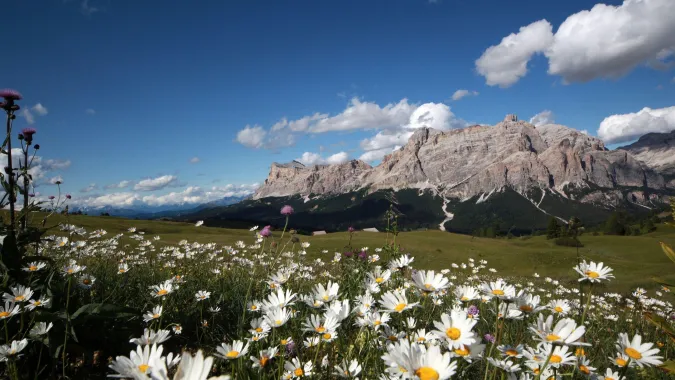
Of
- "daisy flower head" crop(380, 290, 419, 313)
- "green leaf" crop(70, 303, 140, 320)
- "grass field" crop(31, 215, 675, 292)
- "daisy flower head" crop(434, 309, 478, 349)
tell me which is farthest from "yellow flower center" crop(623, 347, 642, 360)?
"grass field" crop(31, 215, 675, 292)

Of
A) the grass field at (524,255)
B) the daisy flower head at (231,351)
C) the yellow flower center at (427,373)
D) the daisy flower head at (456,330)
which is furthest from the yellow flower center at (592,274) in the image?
the grass field at (524,255)

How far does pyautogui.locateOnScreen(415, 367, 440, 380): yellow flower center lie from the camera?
4.47ft

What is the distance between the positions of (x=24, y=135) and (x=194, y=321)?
3.30 m

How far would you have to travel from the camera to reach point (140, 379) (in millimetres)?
979

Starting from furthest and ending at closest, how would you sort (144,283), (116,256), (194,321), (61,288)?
1. (116,256)
2. (144,283)
3. (194,321)
4. (61,288)

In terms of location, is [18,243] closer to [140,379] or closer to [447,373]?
[140,379]

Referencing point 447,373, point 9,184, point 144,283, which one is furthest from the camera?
point 144,283

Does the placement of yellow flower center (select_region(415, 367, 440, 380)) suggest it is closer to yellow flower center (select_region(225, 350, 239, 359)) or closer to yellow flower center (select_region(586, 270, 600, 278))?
yellow flower center (select_region(225, 350, 239, 359))

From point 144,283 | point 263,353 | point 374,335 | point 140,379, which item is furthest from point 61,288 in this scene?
point 140,379

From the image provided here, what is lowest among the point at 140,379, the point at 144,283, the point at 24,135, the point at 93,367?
the point at 93,367

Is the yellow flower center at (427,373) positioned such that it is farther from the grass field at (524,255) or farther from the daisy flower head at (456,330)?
the grass field at (524,255)

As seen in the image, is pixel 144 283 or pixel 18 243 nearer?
pixel 18 243

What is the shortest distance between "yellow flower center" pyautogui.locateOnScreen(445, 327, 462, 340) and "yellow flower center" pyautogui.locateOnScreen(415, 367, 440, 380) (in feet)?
1.26

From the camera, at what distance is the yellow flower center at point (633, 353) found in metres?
2.08
